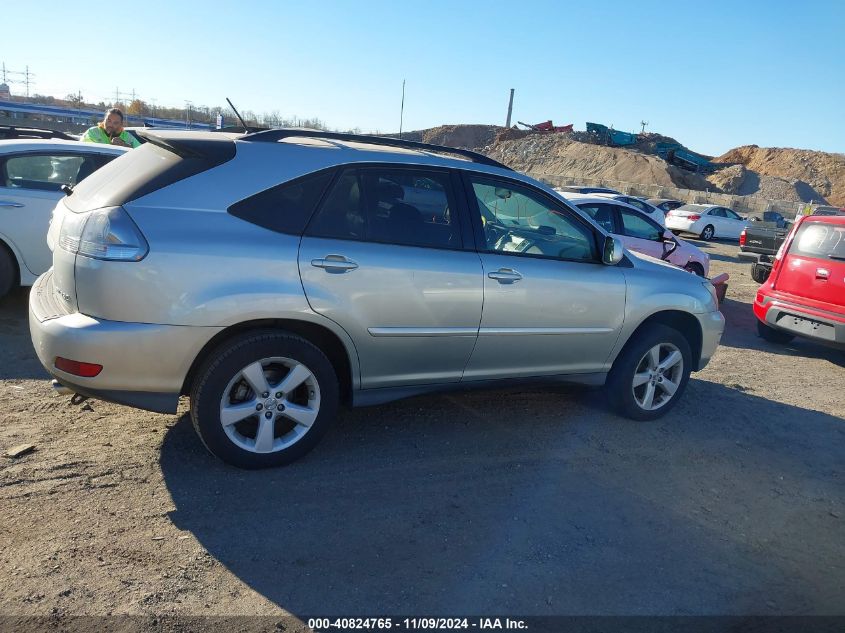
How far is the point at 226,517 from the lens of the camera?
134 inches

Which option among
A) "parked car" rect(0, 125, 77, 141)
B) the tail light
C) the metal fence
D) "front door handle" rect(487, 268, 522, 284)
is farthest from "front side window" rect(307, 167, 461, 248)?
the metal fence

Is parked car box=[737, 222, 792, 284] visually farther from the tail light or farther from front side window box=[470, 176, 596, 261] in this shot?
the tail light

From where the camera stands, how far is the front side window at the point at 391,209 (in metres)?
3.91

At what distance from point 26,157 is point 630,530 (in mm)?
6220

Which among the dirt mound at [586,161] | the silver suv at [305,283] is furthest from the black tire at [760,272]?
the dirt mound at [586,161]

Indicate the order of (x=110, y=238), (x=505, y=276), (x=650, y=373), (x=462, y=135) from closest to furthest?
(x=110, y=238) → (x=505, y=276) → (x=650, y=373) → (x=462, y=135)

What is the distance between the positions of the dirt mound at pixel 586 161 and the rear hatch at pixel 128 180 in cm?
5351

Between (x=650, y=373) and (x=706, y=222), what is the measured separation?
23.6 m

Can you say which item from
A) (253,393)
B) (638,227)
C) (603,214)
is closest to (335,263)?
(253,393)

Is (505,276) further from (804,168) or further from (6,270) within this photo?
(804,168)

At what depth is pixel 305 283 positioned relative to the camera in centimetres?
371

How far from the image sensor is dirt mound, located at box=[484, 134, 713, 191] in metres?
54.8

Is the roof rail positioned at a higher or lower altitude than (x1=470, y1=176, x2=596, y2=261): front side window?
higher

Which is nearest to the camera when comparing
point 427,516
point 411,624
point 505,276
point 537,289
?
point 411,624
